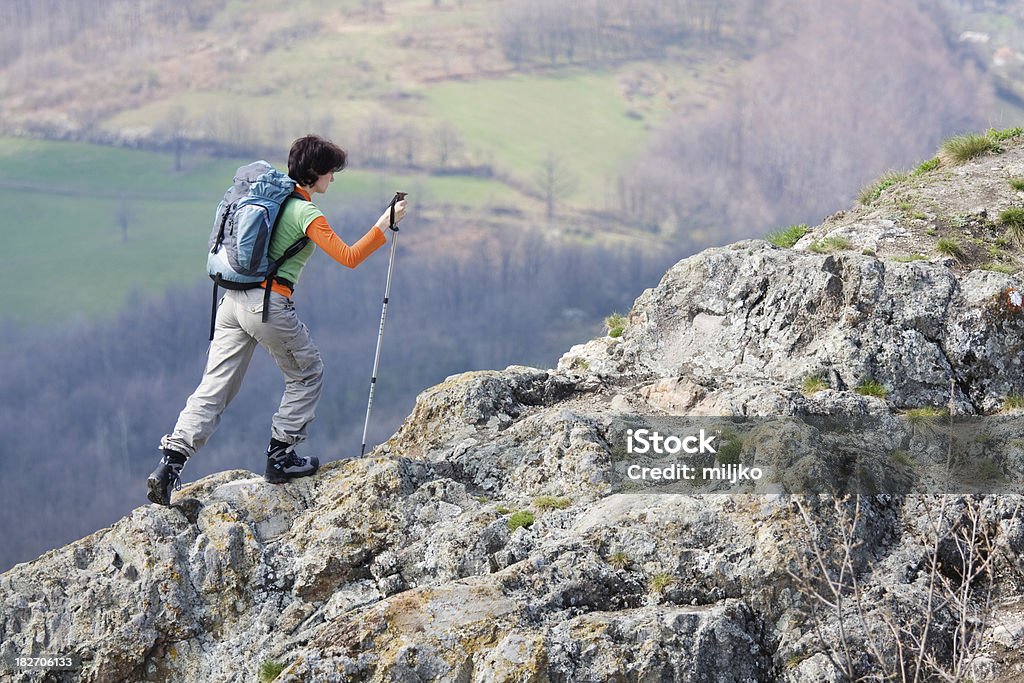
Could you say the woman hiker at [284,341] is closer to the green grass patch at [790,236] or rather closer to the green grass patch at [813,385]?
the green grass patch at [813,385]

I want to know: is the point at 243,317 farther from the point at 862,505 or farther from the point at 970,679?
the point at 970,679

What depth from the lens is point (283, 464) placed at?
12.5m

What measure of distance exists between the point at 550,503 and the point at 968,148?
1345 centimetres

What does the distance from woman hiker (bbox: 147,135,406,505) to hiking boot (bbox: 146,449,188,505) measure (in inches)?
0.4

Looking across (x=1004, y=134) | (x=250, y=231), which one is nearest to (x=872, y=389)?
(x=250, y=231)

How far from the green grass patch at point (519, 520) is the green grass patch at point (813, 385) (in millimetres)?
4182

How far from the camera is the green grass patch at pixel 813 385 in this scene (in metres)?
13.4

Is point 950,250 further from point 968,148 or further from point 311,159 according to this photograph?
point 311,159

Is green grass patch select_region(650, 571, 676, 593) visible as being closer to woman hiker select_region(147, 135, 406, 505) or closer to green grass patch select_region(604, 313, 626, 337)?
woman hiker select_region(147, 135, 406, 505)

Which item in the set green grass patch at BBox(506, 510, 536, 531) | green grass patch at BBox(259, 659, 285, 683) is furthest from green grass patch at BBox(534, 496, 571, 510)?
green grass patch at BBox(259, 659, 285, 683)

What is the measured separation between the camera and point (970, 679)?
9836mm

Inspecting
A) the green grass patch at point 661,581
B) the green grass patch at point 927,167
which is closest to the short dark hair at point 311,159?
the green grass patch at point 661,581

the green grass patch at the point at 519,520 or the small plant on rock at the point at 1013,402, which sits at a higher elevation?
the small plant on rock at the point at 1013,402

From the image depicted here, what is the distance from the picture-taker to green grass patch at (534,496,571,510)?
1152cm
